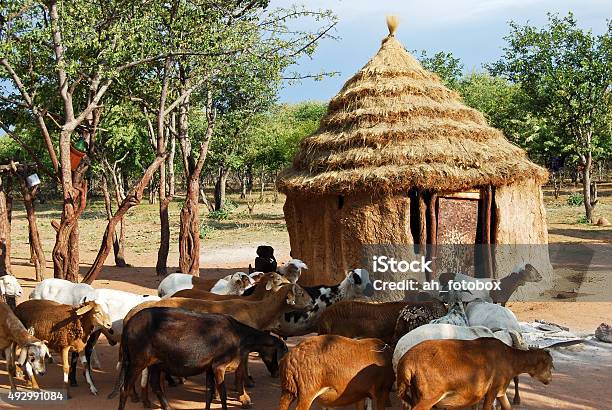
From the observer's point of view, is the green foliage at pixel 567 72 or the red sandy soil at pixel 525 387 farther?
the green foliage at pixel 567 72

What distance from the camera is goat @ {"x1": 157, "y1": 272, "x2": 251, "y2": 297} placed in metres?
10.6

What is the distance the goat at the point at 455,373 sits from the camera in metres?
6.34

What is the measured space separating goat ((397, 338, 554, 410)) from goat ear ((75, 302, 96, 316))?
13.9 ft

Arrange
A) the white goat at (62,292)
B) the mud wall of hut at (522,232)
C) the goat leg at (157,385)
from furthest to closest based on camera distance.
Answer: the mud wall of hut at (522,232) → the white goat at (62,292) → the goat leg at (157,385)

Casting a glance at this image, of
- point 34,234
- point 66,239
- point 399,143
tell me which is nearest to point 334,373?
A: point 399,143

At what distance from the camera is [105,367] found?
986 centimetres

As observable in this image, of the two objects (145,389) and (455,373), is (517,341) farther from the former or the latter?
(145,389)

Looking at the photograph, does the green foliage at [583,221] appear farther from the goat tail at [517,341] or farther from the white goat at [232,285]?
the goat tail at [517,341]

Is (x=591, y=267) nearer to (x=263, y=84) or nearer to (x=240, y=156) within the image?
(x=263, y=84)

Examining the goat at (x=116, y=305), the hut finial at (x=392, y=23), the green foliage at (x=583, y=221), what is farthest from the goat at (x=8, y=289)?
the green foliage at (x=583, y=221)

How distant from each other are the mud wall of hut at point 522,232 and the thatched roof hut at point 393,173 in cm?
4

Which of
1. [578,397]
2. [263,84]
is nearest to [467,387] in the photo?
[578,397]

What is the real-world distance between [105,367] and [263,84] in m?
12.4

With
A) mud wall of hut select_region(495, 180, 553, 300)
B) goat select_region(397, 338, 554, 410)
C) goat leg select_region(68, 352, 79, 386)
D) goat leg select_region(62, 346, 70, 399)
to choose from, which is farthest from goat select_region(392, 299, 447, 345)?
mud wall of hut select_region(495, 180, 553, 300)
